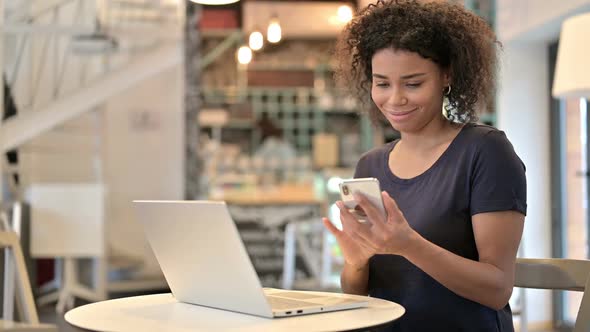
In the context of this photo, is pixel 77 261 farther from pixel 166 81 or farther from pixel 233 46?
pixel 233 46

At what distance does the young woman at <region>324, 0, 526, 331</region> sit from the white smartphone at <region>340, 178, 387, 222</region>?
0.23 feet

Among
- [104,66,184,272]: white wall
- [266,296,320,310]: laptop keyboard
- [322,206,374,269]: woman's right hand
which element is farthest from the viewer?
[104,66,184,272]: white wall

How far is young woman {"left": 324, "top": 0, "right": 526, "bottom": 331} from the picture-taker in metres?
1.60

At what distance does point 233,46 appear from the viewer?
10.1m

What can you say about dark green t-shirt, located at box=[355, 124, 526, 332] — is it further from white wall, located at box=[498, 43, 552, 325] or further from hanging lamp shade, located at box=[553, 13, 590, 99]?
white wall, located at box=[498, 43, 552, 325]

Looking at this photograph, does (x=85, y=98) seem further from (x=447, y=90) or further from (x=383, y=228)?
(x=383, y=228)

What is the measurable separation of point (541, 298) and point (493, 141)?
4.12 meters

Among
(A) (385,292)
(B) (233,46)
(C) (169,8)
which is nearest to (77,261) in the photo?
(C) (169,8)

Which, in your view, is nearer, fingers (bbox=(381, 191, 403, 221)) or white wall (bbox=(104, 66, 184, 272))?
fingers (bbox=(381, 191, 403, 221))

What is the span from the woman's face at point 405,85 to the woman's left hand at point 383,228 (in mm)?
333

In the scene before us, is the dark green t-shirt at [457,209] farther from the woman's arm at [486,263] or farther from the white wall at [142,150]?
the white wall at [142,150]

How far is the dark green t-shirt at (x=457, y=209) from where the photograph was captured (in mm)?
1644

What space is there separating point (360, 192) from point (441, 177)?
0.41 metres

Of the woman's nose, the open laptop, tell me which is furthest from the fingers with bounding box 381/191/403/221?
the woman's nose
